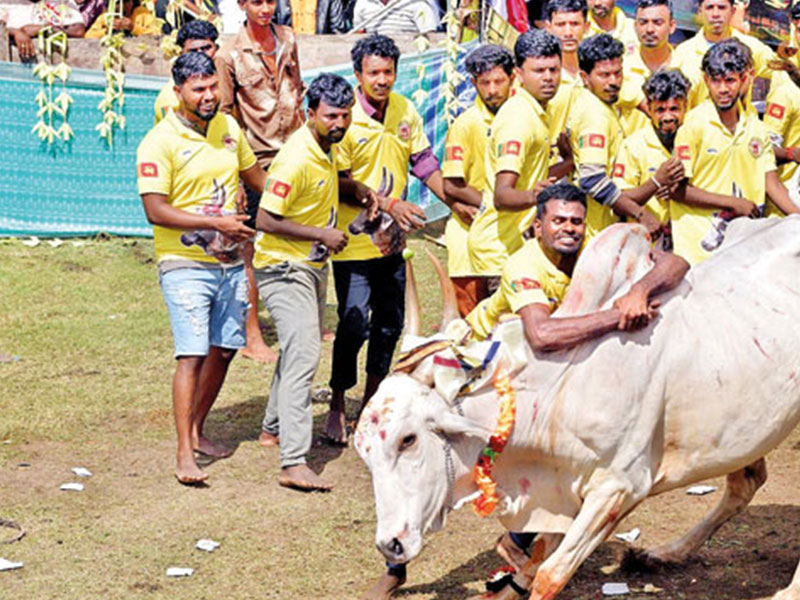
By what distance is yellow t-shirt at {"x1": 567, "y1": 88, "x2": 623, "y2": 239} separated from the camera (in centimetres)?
739

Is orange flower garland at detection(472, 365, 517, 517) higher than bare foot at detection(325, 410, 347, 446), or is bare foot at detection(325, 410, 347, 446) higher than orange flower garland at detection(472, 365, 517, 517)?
orange flower garland at detection(472, 365, 517, 517)

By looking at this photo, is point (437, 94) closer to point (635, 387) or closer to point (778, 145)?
point (778, 145)

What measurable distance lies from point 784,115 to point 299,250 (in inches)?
129

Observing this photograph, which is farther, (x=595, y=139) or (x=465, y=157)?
(x=465, y=157)

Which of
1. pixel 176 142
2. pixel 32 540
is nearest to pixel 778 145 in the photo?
pixel 176 142

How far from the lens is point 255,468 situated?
753 centimetres

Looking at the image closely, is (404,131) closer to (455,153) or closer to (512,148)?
(455,153)

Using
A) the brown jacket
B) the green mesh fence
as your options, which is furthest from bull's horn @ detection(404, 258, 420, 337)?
the green mesh fence

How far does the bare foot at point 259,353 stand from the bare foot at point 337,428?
4.74 ft

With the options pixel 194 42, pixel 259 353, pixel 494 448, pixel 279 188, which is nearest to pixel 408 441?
pixel 494 448

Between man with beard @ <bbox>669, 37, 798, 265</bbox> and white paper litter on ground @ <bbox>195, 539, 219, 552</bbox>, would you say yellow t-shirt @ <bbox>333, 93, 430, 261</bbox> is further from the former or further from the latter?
white paper litter on ground @ <bbox>195, 539, 219, 552</bbox>

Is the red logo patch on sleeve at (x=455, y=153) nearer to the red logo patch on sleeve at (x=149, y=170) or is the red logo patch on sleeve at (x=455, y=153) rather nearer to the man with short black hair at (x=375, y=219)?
the man with short black hair at (x=375, y=219)

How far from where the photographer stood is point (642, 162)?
7.58 metres

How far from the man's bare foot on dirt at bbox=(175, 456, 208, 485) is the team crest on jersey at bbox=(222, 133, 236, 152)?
1610mm
